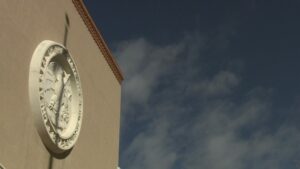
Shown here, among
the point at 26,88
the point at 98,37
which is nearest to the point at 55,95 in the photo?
the point at 26,88

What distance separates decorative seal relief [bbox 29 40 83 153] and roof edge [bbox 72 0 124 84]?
2243 mm

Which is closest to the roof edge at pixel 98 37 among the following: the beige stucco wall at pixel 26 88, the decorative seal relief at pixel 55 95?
the beige stucco wall at pixel 26 88

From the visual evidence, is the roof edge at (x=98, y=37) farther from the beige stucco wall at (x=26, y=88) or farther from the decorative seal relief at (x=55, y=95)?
the decorative seal relief at (x=55, y=95)

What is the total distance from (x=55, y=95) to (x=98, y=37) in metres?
4.68

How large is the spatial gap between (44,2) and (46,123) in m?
2.70

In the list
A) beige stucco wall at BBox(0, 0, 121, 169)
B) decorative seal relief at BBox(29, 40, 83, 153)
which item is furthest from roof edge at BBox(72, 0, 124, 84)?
decorative seal relief at BBox(29, 40, 83, 153)

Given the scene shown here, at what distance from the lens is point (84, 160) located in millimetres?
12789

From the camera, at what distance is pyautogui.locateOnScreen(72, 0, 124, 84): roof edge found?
1397 cm

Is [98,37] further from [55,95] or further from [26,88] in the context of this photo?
[26,88]

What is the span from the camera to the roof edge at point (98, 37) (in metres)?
14.0

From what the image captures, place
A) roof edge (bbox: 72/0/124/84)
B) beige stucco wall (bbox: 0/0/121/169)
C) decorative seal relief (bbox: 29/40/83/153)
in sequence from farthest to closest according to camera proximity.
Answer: roof edge (bbox: 72/0/124/84)
decorative seal relief (bbox: 29/40/83/153)
beige stucco wall (bbox: 0/0/121/169)

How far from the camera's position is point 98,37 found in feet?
51.0

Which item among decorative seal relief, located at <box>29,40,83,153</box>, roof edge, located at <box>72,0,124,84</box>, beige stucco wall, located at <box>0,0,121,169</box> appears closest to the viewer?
beige stucco wall, located at <box>0,0,121,169</box>

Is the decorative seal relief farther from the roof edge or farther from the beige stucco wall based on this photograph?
the roof edge
